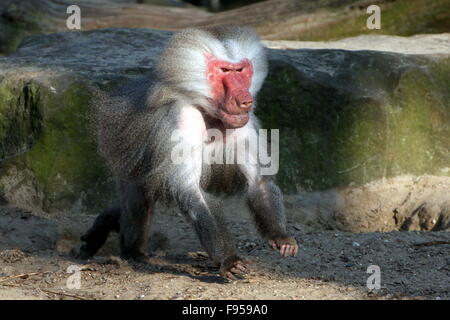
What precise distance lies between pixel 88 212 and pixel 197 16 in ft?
14.5

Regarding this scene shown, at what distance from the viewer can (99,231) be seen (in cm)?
612

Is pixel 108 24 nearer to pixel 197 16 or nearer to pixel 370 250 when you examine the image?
pixel 197 16

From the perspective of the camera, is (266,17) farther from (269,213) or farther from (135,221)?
(269,213)

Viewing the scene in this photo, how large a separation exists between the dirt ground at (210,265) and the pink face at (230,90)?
3.36 feet

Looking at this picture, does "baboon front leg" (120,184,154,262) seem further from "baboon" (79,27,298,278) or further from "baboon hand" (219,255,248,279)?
"baboon hand" (219,255,248,279)

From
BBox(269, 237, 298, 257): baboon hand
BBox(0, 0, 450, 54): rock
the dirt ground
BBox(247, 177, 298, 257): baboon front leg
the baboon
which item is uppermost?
BBox(0, 0, 450, 54): rock

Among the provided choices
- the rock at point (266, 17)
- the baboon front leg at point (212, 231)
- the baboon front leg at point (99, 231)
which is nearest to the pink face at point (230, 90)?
the baboon front leg at point (212, 231)

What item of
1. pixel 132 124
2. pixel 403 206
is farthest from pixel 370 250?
pixel 132 124

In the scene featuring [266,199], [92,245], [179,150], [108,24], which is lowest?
[92,245]

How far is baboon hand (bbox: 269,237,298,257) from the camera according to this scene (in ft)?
17.1

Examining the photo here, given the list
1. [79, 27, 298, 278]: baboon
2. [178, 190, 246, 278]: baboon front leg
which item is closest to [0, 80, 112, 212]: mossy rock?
[79, 27, 298, 278]: baboon

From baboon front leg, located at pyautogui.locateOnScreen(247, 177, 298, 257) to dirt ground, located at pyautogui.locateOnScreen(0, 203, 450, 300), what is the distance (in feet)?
0.74

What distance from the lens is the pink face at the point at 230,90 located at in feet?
16.9

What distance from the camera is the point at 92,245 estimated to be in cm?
616
